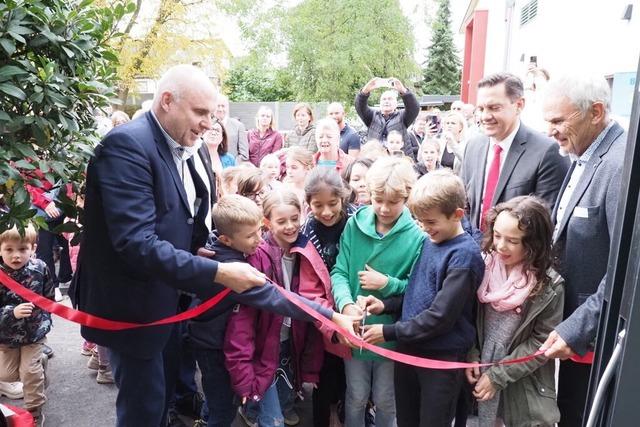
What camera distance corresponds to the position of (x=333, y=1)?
16672 mm

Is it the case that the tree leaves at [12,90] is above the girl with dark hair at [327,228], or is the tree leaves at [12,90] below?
above

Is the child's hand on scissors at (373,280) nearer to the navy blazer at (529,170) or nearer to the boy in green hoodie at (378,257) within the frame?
the boy in green hoodie at (378,257)

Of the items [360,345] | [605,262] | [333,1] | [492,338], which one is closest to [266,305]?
[360,345]

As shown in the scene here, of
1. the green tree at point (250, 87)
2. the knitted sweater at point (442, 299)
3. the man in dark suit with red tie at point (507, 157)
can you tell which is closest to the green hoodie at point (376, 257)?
the knitted sweater at point (442, 299)

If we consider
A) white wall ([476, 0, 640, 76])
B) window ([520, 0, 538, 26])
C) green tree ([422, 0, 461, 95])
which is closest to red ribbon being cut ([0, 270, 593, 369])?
white wall ([476, 0, 640, 76])

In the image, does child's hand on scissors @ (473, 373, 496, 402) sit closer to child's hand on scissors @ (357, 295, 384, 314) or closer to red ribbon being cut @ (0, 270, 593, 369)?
red ribbon being cut @ (0, 270, 593, 369)

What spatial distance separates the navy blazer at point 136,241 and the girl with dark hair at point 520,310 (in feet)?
4.62

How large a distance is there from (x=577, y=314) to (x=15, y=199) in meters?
2.43

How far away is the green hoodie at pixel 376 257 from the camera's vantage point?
2.81 meters

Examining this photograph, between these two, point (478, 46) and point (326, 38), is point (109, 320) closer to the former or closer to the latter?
point (326, 38)

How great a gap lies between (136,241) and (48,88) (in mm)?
709

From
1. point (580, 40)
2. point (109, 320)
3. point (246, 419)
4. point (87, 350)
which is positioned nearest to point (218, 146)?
point (87, 350)

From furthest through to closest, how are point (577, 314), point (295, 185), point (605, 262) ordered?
point (295, 185)
point (605, 262)
point (577, 314)

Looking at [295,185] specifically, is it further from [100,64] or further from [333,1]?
[333,1]
